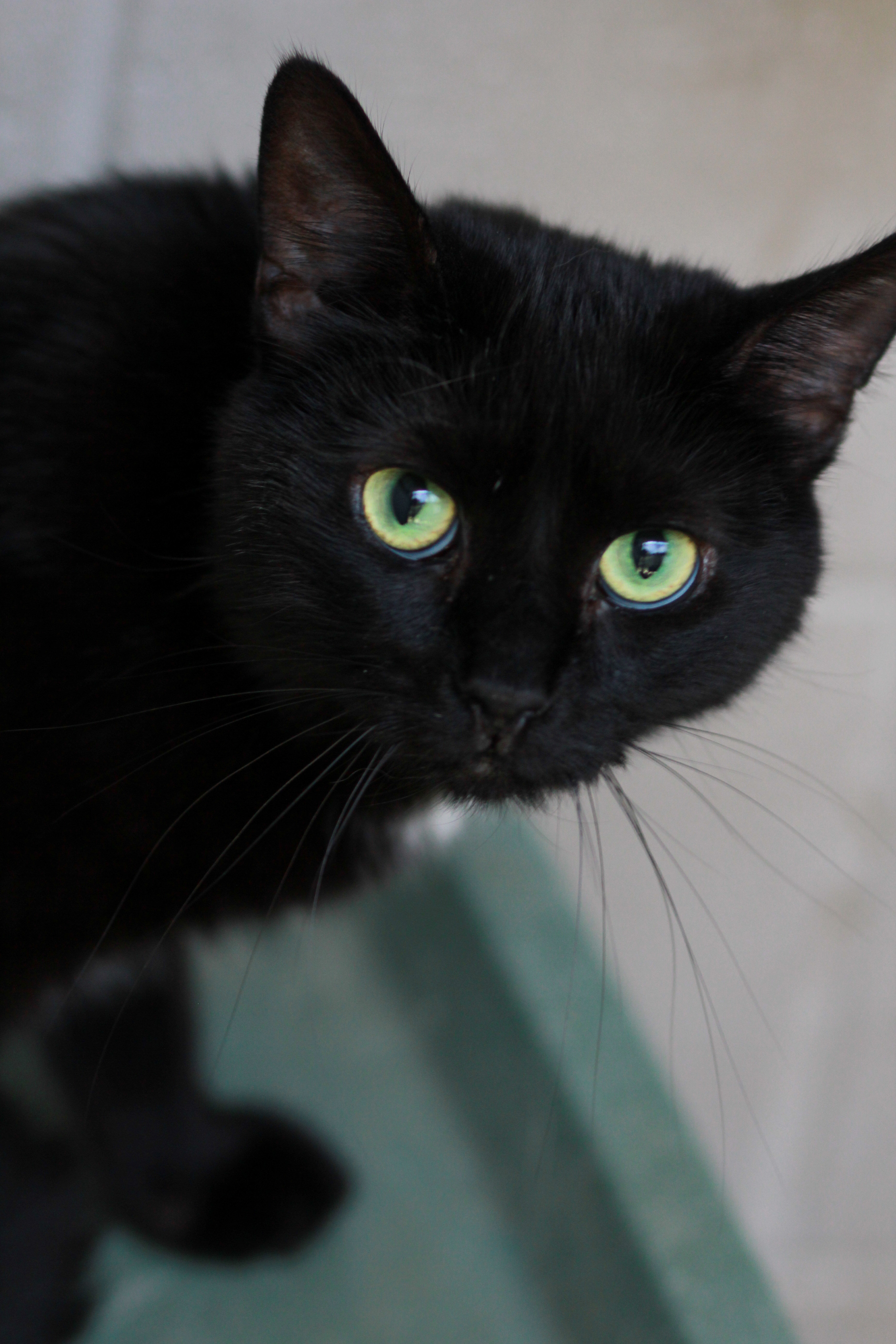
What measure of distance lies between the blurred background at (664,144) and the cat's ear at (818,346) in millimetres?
56

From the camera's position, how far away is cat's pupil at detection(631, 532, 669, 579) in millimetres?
550

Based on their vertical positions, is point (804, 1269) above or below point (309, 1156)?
below

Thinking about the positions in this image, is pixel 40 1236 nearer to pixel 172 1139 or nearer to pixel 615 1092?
pixel 172 1139

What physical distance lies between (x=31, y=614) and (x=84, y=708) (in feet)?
0.19

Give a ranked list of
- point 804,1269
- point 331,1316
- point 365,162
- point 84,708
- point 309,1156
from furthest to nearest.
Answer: point 804,1269
point 309,1156
point 331,1316
point 84,708
point 365,162

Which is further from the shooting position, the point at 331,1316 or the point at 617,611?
the point at 331,1316

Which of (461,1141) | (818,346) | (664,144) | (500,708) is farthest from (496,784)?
(664,144)

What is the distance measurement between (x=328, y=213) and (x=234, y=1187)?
670 millimetres

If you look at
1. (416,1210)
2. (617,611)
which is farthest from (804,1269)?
(617,611)

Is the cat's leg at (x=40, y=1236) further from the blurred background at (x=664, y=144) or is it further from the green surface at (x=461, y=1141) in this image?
the blurred background at (x=664, y=144)

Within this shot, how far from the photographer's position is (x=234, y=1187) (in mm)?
847

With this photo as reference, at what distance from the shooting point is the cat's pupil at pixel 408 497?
536 millimetres

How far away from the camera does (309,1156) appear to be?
85 cm

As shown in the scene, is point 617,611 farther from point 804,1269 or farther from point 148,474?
point 804,1269
